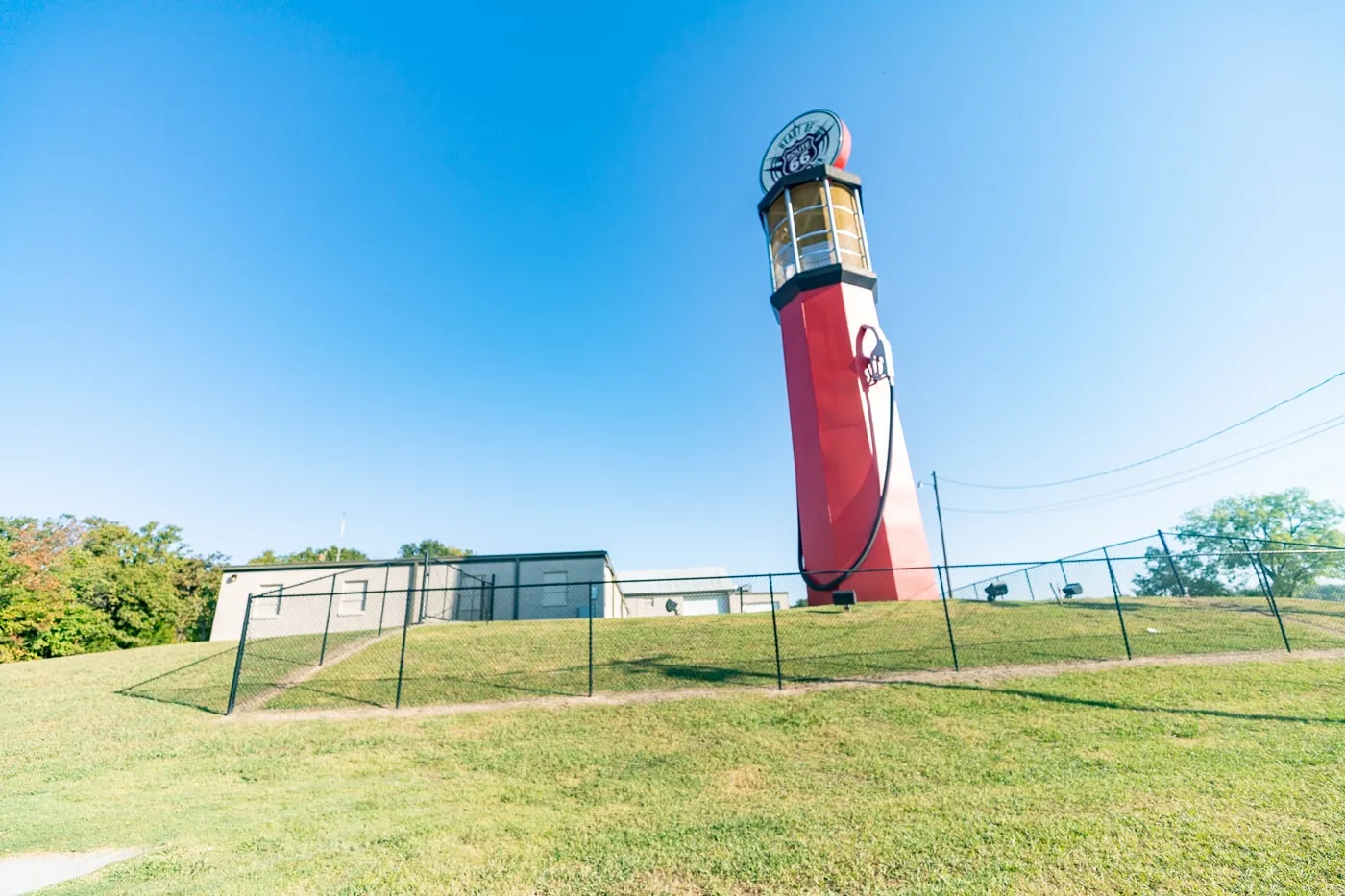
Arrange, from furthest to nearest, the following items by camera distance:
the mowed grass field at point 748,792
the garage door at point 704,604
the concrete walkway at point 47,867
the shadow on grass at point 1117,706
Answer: the garage door at point 704,604
the shadow on grass at point 1117,706
the concrete walkway at point 47,867
the mowed grass field at point 748,792

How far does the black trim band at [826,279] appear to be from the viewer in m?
22.8

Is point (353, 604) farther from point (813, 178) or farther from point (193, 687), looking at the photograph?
point (813, 178)

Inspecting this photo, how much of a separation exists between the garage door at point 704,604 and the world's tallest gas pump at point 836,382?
16.9 metres

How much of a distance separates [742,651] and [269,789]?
30.5ft

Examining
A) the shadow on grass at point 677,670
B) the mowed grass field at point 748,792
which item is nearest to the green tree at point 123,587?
the mowed grass field at point 748,792

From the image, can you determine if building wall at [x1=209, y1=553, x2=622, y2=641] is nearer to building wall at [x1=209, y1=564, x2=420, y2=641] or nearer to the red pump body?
building wall at [x1=209, y1=564, x2=420, y2=641]

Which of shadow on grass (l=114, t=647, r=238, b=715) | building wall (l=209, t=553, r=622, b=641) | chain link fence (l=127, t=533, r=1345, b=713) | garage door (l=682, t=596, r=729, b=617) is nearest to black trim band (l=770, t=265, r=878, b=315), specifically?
chain link fence (l=127, t=533, r=1345, b=713)

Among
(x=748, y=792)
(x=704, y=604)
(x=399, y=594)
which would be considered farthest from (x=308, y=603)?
(x=748, y=792)

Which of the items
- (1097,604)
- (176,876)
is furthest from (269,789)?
(1097,604)

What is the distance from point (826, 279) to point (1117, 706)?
1790 centimetres

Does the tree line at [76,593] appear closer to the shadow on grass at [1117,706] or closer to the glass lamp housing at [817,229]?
the glass lamp housing at [817,229]

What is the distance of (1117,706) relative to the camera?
28.1 ft

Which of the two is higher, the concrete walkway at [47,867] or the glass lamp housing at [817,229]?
the glass lamp housing at [817,229]

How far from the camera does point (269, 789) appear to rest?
701 cm
